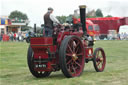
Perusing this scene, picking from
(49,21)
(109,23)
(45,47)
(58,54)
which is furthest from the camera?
(109,23)

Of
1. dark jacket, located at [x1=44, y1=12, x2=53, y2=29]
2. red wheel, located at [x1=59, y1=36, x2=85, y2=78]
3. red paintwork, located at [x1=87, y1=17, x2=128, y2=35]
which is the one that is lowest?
red wheel, located at [x1=59, y1=36, x2=85, y2=78]

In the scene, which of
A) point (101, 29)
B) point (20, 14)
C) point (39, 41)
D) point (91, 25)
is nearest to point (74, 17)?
point (39, 41)

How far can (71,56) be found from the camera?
7.73 meters

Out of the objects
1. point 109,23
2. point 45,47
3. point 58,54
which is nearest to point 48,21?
point 45,47

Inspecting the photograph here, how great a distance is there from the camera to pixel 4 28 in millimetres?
61312

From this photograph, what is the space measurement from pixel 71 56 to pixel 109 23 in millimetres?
37228

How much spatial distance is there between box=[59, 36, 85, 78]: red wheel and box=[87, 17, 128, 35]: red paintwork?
1405 inches

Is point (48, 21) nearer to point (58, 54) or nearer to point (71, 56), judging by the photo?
point (58, 54)

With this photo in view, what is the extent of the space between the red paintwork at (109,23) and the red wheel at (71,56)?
117ft

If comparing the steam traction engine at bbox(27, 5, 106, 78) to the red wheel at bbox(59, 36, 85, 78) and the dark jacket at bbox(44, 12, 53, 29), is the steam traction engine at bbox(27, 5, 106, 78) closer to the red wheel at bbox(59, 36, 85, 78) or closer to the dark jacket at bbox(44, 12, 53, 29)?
the red wheel at bbox(59, 36, 85, 78)

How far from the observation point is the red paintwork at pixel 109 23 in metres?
43.4

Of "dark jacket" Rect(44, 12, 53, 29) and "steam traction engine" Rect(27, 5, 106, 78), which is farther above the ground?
"dark jacket" Rect(44, 12, 53, 29)

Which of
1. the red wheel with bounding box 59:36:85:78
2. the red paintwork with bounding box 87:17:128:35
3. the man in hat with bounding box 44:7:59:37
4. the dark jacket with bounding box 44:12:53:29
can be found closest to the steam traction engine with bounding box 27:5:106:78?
the red wheel with bounding box 59:36:85:78

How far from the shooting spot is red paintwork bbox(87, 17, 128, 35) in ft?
142
